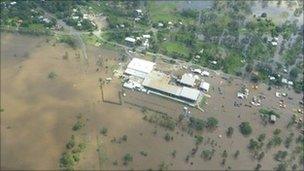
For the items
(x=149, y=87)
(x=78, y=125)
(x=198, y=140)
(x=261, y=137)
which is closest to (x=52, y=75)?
(x=78, y=125)

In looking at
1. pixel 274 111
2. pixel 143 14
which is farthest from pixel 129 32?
pixel 274 111

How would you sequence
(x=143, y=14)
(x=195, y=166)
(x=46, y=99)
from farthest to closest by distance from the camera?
(x=143, y=14), (x=46, y=99), (x=195, y=166)

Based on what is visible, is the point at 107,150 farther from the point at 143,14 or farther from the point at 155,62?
the point at 143,14

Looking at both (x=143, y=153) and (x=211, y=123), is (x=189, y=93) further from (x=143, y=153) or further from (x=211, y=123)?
(x=143, y=153)

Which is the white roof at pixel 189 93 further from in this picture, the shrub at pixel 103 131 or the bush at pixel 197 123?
the shrub at pixel 103 131

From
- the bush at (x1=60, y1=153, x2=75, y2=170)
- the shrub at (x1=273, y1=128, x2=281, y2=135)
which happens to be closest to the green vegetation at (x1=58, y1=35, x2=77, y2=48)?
the bush at (x1=60, y1=153, x2=75, y2=170)

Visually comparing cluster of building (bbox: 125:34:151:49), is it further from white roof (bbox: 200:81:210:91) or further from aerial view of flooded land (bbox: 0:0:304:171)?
white roof (bbox: 200:81:210:91)
